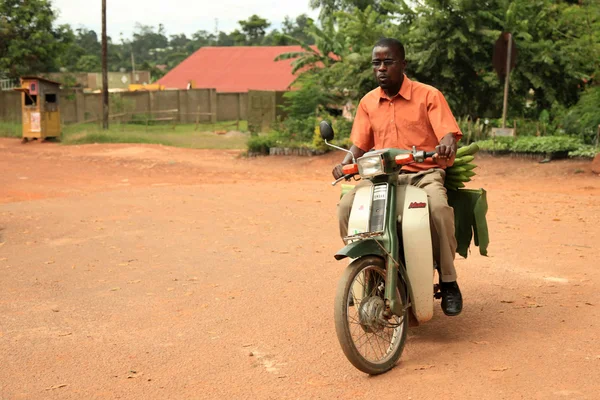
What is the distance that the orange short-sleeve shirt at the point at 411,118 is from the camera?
15.6 ft

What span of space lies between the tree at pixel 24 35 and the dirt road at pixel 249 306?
78.1ft

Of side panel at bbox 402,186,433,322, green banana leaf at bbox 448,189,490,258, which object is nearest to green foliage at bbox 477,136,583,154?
green banana leaf at bbox 448,189,490,258

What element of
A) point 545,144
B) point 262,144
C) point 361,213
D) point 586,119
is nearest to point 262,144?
point 262,144

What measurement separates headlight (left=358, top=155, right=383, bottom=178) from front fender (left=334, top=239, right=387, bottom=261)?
0.35 m

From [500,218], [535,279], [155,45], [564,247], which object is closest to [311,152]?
[500,218]

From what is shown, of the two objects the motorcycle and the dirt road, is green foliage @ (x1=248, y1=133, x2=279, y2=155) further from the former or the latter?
the motorcycle

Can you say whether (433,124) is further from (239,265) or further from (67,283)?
(67,283)

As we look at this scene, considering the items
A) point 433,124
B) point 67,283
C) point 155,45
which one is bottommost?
point 67,283

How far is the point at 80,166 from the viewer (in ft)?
58.0

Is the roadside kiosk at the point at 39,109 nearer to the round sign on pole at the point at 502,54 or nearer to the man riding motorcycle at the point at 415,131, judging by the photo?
the round sign on pole at the point at 502,54

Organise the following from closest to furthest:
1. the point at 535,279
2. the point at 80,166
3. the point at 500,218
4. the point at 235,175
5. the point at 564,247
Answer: the point at 535,279
the point at 564,247
the point at 500,218
the point at 235,175
the point at 80,166

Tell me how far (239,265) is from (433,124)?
2.73 metres

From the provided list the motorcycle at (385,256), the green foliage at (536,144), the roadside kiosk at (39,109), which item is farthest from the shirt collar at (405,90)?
the roadside kiosk at (39,109)

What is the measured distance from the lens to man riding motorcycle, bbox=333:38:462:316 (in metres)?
4.61
